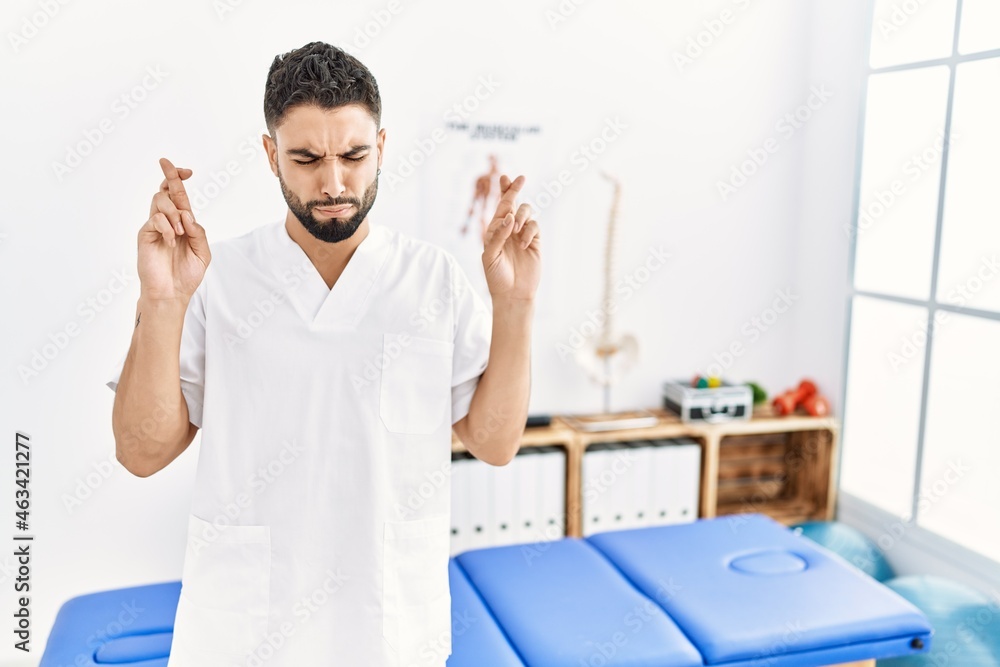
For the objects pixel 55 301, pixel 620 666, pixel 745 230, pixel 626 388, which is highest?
pixel 745 230

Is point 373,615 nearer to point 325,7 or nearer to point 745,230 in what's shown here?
point 325,7

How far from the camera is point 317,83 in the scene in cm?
127

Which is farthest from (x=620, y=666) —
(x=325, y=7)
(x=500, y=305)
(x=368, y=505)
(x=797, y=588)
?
(x=325, y=7)

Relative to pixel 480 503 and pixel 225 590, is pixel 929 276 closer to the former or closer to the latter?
pixel 480 503

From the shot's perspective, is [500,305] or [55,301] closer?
[500,305]

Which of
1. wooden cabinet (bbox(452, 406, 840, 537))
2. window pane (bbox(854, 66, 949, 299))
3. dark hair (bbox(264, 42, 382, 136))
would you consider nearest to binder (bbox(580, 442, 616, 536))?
wooden cabinet (bbox(452, 406, 840, 537))

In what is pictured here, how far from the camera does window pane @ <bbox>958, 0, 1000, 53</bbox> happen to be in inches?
106

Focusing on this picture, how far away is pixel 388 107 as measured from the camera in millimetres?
2926

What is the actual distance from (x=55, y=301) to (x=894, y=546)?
9.76ft

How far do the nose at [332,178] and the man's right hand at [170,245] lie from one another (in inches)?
7.3

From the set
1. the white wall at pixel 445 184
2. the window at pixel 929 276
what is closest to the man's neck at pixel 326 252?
the white wall at pixel 445 184

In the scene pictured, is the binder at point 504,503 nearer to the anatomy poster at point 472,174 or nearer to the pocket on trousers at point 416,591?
the anatomy poster at point 472,174

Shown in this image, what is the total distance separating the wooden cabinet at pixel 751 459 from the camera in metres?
3.07

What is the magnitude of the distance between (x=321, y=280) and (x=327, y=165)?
0.67 feet
